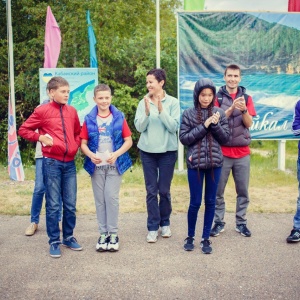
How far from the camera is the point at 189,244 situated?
4.82 meters

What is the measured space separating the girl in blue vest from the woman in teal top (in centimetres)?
24

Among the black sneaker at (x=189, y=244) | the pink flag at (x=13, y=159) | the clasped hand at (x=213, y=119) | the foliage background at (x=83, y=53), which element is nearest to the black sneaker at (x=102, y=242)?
the black sneaker at (x=189, y=244)

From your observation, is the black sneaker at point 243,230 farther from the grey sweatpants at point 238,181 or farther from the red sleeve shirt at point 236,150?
the red sleeve shirt at point 236,150

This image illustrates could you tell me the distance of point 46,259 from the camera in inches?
179

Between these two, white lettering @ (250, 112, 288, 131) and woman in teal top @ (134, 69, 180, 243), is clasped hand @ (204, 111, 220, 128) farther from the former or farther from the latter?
white lettering @ (250, 112, 288, 131)

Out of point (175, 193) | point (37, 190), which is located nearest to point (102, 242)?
point (37, 190)

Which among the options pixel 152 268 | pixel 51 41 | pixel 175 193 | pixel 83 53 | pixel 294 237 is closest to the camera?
pixel 152 268

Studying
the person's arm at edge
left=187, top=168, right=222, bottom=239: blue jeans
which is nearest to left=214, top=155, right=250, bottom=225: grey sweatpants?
left=187, top=168, right=222, bottom=239: blue jeans

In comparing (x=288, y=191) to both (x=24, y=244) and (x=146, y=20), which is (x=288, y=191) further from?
(x=146, y=20)

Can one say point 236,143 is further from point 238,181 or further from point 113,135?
point 113,135

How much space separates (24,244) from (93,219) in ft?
3.91

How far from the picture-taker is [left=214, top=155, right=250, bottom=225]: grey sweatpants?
521cm

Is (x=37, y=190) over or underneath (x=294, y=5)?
underneath

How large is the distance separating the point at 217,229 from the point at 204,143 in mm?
1205
